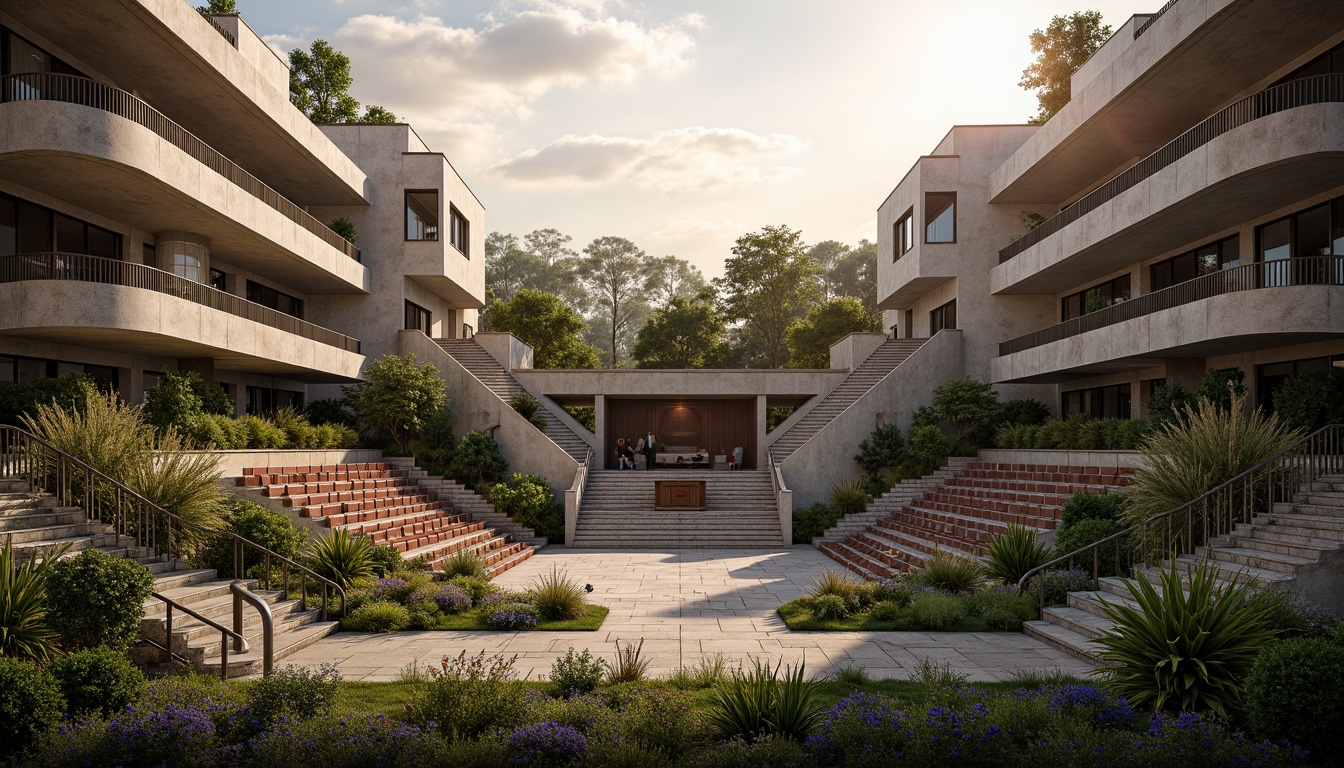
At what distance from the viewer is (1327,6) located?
15289mm

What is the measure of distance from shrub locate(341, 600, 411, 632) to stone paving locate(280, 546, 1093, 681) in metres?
0.21

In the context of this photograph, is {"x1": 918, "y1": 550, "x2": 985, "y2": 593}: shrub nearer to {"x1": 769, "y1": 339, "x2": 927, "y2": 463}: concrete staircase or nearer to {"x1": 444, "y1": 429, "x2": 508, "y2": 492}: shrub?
{"x1": 769, "y1": 339, "x2": 927, "y2": 463}: concrete staircase

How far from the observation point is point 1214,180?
1661cm

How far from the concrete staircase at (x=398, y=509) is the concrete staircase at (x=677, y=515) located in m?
2.24

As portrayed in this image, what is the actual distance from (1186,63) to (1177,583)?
1565cm

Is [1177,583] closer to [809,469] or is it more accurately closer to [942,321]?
[809,469]

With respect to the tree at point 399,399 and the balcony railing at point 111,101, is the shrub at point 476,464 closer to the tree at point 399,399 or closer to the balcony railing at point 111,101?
the tree at point 399,399

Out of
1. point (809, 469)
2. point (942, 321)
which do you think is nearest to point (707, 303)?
point (942, 321)

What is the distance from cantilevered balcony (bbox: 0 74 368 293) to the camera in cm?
1504

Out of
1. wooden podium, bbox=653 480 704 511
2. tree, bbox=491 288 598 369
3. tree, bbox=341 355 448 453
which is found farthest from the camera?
tree, bbox=491 288 598 369

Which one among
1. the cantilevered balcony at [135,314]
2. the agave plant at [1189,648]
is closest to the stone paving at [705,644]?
the agave plant at [1189,648]

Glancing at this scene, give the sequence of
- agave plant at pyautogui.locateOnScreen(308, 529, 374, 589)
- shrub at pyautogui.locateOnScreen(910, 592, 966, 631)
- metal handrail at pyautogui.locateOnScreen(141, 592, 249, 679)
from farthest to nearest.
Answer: agave plant at pyautogui.locateOnScreen(308, 529, 374, 589) → shrub at pyautogui.locateOnScreen(910, 592, 966, 631) → metal handrail at pyautogui.locateOnScreen(141, 592, 249, 679)

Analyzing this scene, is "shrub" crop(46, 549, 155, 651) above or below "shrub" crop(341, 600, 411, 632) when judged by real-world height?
above

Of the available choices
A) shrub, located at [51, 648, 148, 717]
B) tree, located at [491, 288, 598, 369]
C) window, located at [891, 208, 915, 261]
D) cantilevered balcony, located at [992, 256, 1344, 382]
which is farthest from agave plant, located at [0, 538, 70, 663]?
tree, located at [491, 288, 598, 369]
